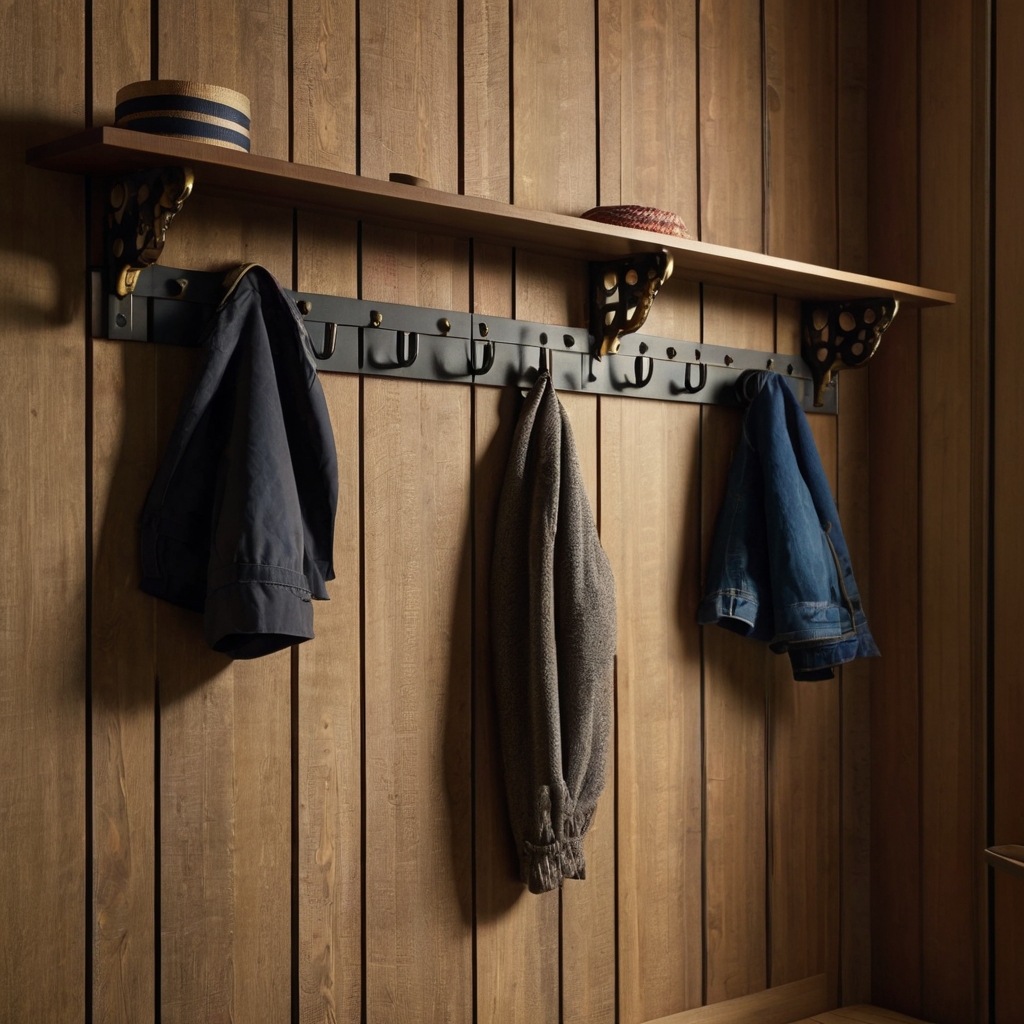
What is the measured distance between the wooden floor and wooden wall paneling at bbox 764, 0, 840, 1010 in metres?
0.04

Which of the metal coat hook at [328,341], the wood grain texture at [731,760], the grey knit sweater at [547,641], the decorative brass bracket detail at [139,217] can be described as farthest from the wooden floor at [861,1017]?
the decorative brass bracket detail at [139,217]

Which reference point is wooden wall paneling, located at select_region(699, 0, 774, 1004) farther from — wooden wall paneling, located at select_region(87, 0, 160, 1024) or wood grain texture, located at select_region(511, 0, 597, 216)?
wooden wall paneling, located at select_region(87, 0, 160, 1024)

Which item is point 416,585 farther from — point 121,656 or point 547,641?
point 121,656

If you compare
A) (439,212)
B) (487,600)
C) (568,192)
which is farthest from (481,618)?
(568,192)

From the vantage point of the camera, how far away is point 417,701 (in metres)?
1.90

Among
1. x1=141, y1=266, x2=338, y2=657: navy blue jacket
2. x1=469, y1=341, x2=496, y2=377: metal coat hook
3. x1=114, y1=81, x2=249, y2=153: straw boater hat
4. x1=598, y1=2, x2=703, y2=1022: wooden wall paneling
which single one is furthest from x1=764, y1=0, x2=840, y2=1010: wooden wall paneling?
x1=114, y1=81, x2=249, y2=153: straw boater hat

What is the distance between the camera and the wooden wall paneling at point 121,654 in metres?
1.59

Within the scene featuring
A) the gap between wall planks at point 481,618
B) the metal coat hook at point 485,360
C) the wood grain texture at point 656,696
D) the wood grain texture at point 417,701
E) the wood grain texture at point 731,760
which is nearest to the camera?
the gap between wall planks at point 481,618

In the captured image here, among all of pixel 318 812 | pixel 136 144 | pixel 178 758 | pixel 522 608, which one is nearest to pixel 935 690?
pixel 522 608

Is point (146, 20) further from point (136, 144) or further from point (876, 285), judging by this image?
point (876, 285)

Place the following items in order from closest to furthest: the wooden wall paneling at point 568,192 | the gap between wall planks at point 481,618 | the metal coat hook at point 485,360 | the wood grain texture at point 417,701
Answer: the gap between wall planks at point 481,618 < the wood grain texture at point 417,701 < the metal coat hook at point 485,360 < the wooden wall paneling at point 568,192

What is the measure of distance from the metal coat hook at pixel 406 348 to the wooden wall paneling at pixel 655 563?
42 cm

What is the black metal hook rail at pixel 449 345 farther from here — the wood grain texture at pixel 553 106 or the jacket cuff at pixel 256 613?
the jacket cuff at pixel 256 613

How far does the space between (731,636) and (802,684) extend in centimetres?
24
